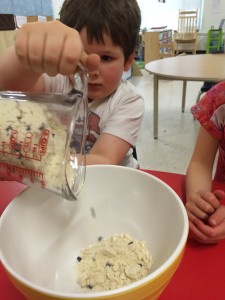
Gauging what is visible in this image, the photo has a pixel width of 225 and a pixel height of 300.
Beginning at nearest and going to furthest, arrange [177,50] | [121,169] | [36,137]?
[36,137] → [121,169] → [177,50]

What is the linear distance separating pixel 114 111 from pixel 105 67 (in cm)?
13

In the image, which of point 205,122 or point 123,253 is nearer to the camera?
point 123,253

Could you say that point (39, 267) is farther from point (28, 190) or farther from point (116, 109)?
point (116, 109)

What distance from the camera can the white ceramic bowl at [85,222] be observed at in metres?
0.34

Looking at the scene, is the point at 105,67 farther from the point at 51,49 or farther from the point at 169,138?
the point at 169,138

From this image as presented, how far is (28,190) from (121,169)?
0.14m

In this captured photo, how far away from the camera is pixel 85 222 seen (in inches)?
17.6

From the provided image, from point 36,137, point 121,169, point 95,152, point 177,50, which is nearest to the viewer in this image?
point 36,137

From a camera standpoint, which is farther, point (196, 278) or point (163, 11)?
point (163, 11)

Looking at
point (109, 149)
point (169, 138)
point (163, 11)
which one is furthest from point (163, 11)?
point (109, 149)

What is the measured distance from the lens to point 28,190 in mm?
375

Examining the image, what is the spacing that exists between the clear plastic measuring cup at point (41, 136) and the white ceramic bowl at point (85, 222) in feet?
0.18

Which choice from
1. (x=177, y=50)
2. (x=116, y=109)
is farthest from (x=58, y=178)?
(x=177, y=50)

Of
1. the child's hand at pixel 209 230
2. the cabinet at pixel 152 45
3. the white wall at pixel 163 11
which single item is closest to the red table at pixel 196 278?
the child's hand at pixel 209 230
